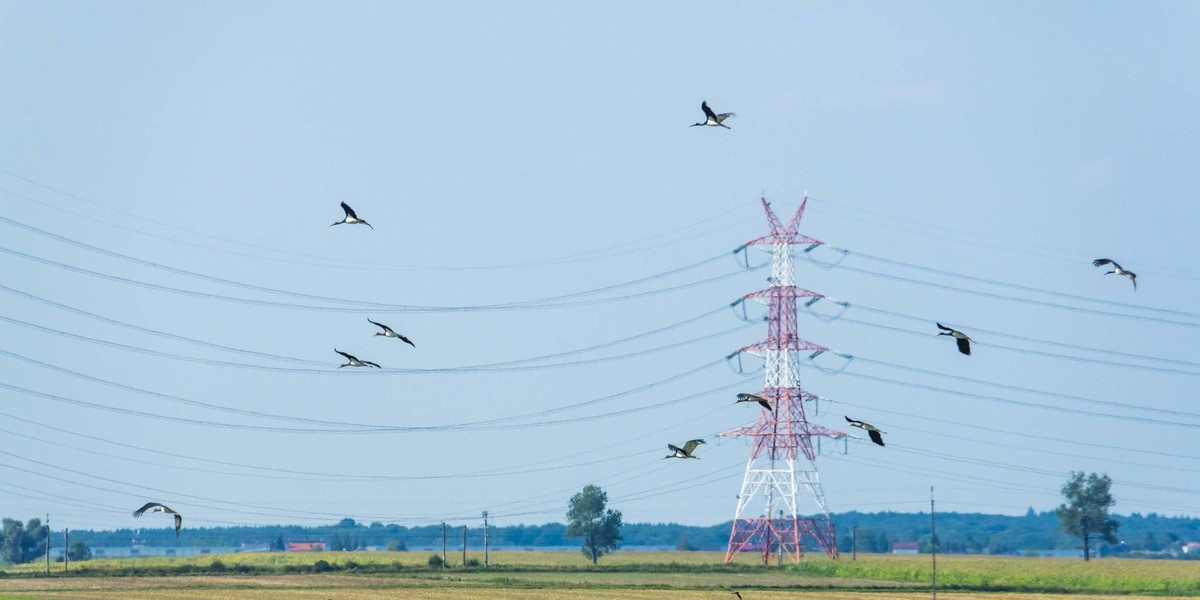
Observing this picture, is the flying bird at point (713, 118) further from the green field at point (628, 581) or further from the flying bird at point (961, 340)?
the green field at point (628, 581)

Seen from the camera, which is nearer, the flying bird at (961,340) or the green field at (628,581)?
the flying bird at (961,340)

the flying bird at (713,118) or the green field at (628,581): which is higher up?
the flying bird at (713,118)

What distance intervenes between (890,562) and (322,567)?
57086mm

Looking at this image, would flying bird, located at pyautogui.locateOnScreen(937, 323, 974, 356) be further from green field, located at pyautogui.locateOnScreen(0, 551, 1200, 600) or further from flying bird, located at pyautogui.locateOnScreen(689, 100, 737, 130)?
green field, located at pyautogui.locateOnScreen(0, 551, 1200, 600)

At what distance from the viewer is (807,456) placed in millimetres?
151875

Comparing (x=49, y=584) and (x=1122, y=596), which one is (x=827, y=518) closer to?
(x=1122, y=596)

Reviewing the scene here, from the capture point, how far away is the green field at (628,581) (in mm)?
113688

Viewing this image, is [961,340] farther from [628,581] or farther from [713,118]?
[628,581]

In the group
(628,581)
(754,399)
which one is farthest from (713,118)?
(628,581)

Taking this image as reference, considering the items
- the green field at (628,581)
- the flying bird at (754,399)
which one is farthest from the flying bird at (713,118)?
the green field at (628,581)

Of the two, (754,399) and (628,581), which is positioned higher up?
(754,399)

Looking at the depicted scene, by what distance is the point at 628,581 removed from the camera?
141000mm

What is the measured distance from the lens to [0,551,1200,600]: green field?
113688mm

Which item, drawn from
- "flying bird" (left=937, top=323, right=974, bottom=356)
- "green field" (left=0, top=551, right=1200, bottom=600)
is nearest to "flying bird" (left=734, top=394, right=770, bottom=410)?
"flying bird" (left=937, top=323, right=974, bottom=356)
